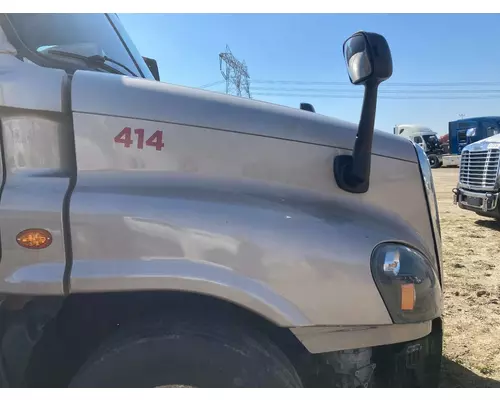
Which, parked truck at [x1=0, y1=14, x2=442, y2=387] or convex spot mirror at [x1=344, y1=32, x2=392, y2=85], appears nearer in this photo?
parked truck at [x1=0, y1=14, x2=442, y2=387]

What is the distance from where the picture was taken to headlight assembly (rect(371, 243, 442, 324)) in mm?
1721

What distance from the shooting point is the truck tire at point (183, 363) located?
162 centimetres

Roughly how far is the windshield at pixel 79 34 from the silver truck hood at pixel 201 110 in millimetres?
500

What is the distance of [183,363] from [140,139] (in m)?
0.83

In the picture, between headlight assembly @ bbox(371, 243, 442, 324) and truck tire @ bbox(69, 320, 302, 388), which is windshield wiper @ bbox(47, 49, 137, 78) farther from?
headlight assembly @ bbox(371, 243, 442, 324)

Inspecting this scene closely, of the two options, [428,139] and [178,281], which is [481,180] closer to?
[178,281]

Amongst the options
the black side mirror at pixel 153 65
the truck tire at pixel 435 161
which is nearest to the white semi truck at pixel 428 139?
the truck tire at pixel 435 161

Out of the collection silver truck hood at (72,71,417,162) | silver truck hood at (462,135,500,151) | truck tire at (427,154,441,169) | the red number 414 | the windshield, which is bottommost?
truck tire at (427,154,441,169)

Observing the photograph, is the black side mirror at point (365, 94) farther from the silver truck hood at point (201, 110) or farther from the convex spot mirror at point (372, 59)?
the silver truck hood at point (201, 110)

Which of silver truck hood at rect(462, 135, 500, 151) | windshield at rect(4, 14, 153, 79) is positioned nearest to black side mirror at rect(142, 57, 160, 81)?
windshield at rect(4, 14, 153, 79)

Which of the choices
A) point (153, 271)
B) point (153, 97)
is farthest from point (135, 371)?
point (153, 97)

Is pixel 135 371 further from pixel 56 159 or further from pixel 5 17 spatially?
pixel 5 17

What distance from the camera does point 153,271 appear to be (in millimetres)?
1617

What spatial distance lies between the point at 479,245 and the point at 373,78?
657 centimetres
